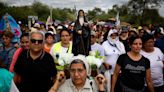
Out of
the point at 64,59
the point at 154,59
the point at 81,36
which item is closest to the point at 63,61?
the point at 64,59

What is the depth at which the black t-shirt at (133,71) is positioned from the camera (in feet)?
20.4

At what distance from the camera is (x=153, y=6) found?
2559 inches

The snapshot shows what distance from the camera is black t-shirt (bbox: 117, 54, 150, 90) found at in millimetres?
6207

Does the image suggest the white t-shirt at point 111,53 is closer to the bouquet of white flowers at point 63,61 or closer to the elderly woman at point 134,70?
the elderly woman at point 134,70

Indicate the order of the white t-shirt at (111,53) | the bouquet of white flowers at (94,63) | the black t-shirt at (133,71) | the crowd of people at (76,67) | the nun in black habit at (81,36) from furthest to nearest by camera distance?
the white t-shirt at (111,53), the nun in black habit at (81,36), the black t-shirt at (133,71), the bouquet of white flowers at (94,63), the crowd of people at (76,67)

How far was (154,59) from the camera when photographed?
7117mm

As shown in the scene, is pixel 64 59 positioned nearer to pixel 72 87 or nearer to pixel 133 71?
pixel 72 87

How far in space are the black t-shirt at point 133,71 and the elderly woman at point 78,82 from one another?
5.28 feet

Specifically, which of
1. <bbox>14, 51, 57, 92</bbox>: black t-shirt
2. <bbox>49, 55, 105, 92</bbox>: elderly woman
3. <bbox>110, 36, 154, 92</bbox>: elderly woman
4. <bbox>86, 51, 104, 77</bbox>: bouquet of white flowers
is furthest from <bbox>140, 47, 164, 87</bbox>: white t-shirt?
<bbox>49, 55, 105, 92</bbox>: elderly woman

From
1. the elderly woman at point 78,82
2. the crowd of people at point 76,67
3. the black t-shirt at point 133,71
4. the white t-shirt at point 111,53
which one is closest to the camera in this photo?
the elderly woman at point 78,82

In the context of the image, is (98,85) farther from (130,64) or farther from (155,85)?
(155,85)

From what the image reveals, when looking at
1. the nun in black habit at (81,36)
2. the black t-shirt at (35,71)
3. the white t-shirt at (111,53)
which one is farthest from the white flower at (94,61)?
the white t-shirt at (111,53)

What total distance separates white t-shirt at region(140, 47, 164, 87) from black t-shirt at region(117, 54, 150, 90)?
85 cm

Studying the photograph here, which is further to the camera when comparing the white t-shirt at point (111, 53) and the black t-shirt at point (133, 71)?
the white t-shirt at point (111, 53)
